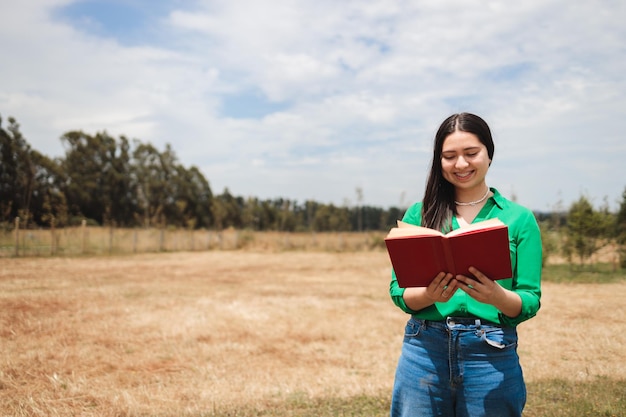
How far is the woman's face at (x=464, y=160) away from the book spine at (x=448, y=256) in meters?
0.44

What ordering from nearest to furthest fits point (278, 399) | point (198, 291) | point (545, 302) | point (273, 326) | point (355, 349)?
point (278, 399) < point (355, 349) < point (273, 326) < point (545, 302) < point (198, 291)

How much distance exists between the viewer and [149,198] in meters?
41.5

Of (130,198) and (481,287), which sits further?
(130,198)

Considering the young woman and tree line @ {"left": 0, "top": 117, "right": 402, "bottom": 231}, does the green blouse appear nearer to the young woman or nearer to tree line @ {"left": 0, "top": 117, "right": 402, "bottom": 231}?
the young woman

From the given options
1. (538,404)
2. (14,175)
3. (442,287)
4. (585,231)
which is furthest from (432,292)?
(14,175)

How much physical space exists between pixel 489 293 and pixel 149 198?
4216 centimetres

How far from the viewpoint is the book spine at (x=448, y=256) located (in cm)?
177

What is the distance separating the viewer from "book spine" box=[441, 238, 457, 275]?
5.81ft

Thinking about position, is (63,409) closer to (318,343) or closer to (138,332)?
(138,332)

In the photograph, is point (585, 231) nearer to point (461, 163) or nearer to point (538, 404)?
point (538, 404)

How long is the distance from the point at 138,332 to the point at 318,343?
2639 millimetres

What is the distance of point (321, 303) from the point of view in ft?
34.2

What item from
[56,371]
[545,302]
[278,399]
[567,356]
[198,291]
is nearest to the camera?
[278,399]

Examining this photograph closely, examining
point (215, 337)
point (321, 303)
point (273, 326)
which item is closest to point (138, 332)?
point (215, 337)
